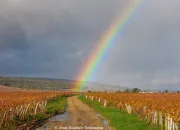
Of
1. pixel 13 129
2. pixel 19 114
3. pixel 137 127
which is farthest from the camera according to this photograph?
pixel 19 114

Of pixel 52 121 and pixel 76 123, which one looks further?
pixel 52 121

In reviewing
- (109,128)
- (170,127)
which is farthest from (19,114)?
(170,127)

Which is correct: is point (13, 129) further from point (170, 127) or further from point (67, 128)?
point (170, 127)

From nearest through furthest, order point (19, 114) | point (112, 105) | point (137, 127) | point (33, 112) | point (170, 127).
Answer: point (170, 127), point (137, 127), point (19, 114), point (33, 112), point (112, 105)

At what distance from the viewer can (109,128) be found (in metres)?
25.0

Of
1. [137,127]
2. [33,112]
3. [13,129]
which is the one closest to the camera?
[13,129]

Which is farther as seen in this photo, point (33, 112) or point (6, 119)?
point (33, 112)

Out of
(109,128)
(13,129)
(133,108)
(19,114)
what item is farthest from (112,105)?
(13,129)

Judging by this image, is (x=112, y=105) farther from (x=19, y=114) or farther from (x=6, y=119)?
(x=6, y=119)

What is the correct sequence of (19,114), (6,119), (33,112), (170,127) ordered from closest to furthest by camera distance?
1. (170,127)
2. (6,119)
3. (19,114)
4. (33,112)

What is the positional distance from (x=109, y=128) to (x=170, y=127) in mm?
6465

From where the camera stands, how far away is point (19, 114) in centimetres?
3269

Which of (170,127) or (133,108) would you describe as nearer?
(170,127)

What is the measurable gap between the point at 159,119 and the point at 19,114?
15.1 m
